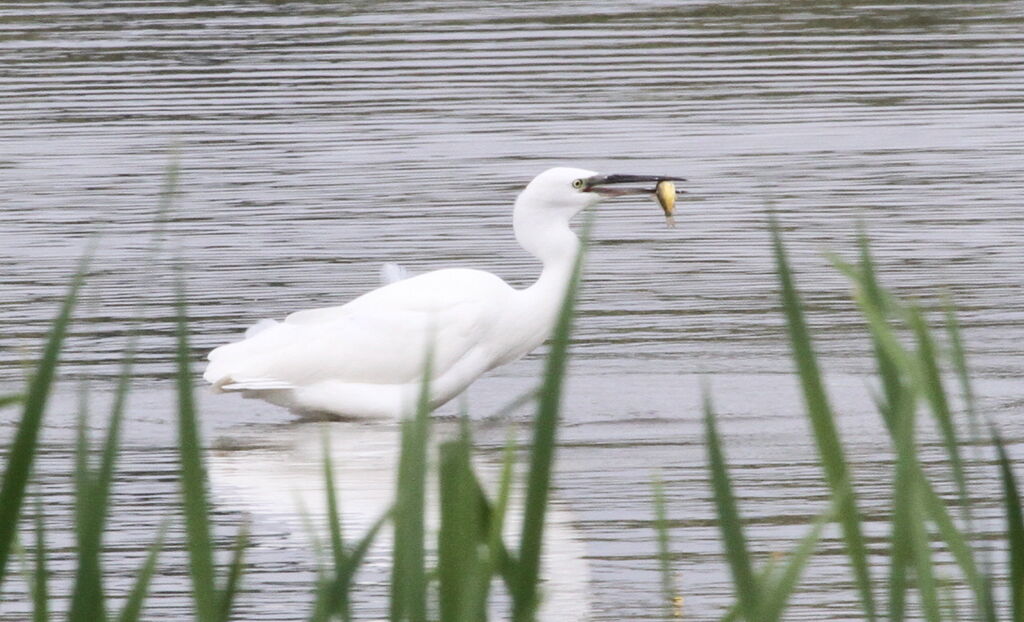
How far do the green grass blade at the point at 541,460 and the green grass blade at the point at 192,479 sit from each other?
39 cm

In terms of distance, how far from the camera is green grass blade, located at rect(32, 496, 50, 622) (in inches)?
109

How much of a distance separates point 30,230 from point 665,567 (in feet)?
30.4

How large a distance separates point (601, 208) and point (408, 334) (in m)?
4.34

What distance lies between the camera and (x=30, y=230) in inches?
460

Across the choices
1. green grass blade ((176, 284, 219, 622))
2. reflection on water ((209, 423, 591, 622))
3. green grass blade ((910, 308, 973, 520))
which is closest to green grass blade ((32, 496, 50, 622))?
green grass blade ((176, 284, 219, 622))

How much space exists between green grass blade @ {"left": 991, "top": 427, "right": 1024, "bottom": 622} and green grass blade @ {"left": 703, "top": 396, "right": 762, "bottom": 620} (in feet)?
1.11

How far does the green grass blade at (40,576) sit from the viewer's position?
278cm

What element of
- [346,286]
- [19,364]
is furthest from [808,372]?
[346,286]

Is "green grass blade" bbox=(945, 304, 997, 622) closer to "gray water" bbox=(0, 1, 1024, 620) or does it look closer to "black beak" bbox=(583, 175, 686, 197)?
"gray water" bbox=(0, 1, 1024, 620)

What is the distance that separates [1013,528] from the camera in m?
2.85

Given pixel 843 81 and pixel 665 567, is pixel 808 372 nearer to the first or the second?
pixel 665 567

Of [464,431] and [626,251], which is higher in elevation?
[626,251]

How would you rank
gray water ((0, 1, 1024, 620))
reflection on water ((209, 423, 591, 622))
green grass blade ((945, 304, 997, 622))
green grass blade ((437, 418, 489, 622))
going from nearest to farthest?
green grass blade ((437, 418, 489, 622)) → green grass blade ((945, 304, 997, 622)) → reflection on water ((209, 423, 591, 622)) → gray water ((0, 1, 1024, 620))

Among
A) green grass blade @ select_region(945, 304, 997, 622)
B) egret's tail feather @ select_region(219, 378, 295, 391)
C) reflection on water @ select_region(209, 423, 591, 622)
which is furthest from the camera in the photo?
egret's tail feather @ select_region(219, 378, 295, 391)
